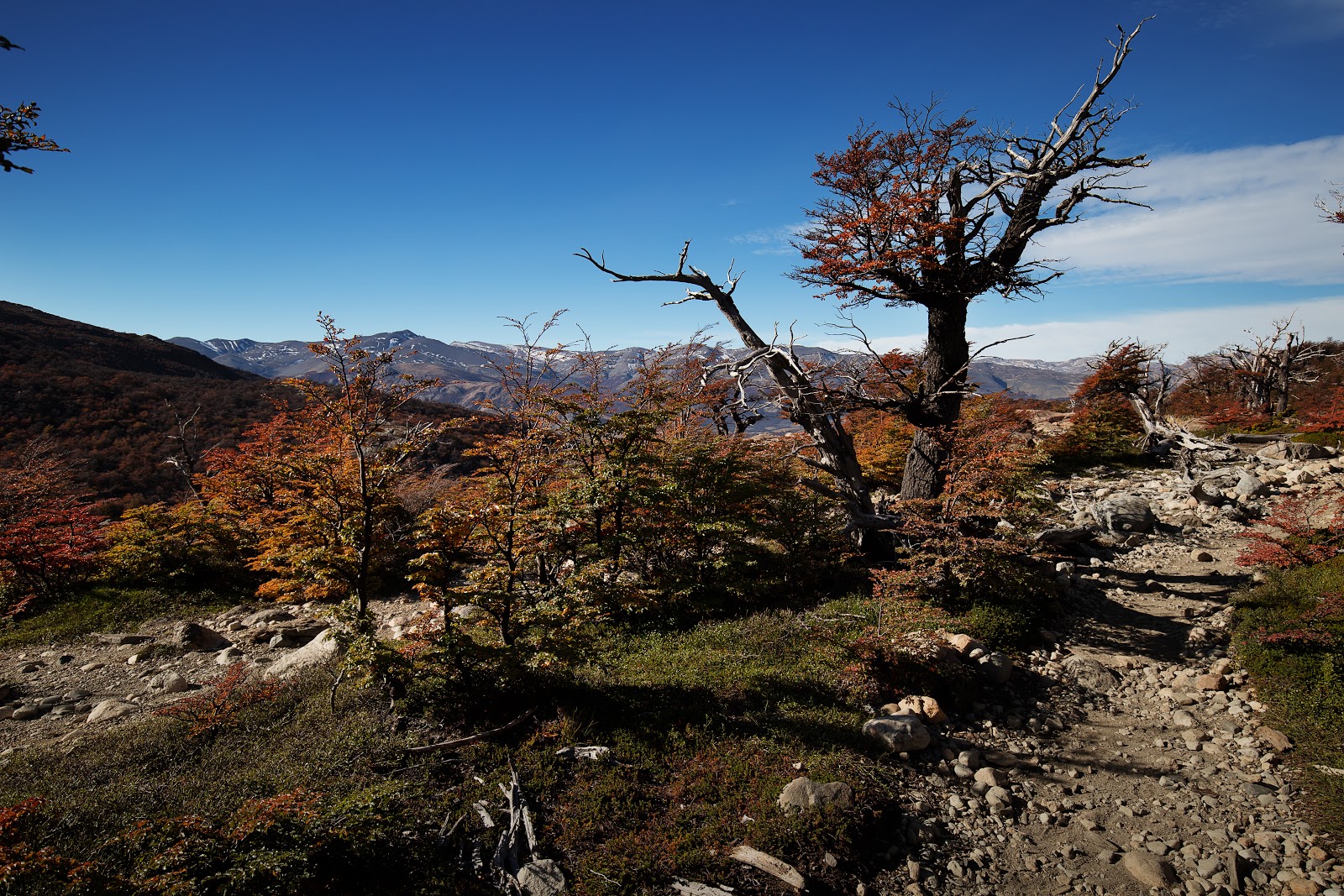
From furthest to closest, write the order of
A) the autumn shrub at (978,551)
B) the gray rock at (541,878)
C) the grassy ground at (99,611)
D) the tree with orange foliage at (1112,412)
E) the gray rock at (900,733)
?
the tree with orange foliage at (1112,412) < the grassy ground at (99,611) < the autumn shrub at (978,551) < the gray rock at (900,733) < the gray rock at (541,878)

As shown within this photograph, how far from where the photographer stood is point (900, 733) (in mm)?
6293

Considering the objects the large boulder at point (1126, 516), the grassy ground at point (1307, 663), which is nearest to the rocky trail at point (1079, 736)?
the grassy ground at point (1307, 663)

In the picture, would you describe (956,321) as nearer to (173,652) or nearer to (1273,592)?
(1273,592)

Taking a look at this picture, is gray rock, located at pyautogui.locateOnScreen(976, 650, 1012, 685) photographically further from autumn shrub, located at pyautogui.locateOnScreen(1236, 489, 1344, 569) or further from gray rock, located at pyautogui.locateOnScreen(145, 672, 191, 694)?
gray rock, located at pyautogui.locateOnScreen(145, 672, 191, 694)

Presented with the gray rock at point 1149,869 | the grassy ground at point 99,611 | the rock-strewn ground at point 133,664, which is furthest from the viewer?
the grassy ground at point 99,611

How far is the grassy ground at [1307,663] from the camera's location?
559 cm

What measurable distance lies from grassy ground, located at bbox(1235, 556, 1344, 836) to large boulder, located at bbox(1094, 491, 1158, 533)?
14.5 feet

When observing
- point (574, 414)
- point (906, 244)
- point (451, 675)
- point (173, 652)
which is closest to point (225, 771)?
point (451, 675)

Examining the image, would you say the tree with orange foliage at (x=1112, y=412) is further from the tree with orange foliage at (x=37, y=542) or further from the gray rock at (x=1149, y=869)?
the tree with orange foliage at (x=37, y=542)

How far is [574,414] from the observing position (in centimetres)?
966

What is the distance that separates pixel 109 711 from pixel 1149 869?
42.0 feet

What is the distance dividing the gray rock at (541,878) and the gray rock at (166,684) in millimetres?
8395

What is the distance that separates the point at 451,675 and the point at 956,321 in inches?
413

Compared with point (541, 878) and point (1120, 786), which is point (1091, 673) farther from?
point (541, 878)
